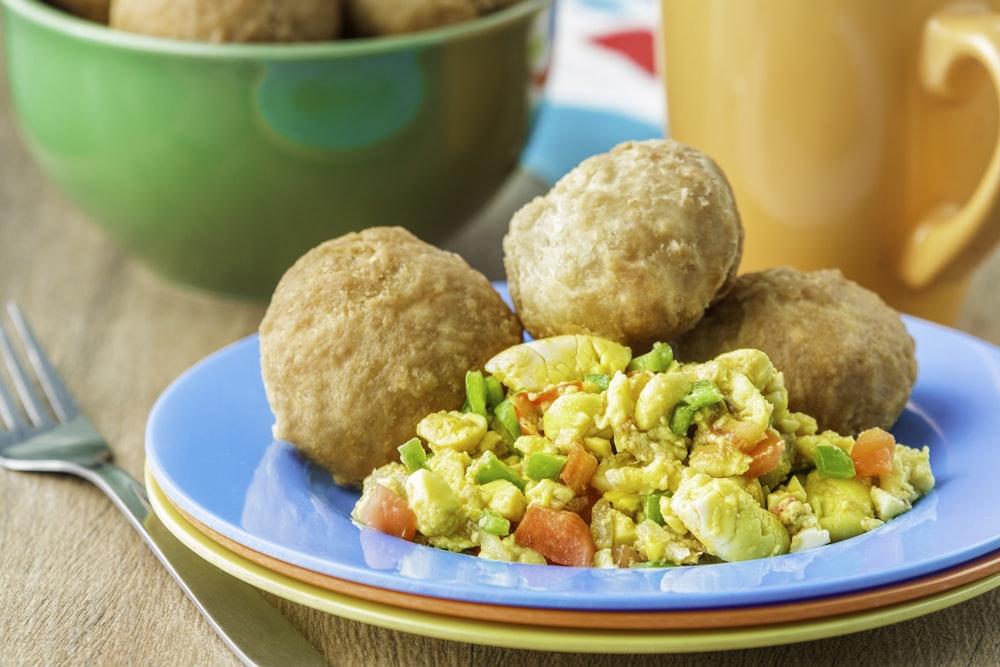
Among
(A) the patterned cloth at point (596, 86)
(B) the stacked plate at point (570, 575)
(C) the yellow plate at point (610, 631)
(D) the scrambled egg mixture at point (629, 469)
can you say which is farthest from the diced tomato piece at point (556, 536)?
(A) the patterned cloth at point (596, 86)

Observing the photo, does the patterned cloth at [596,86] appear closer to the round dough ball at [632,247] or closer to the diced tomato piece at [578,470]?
the round dough ball at [632,247]

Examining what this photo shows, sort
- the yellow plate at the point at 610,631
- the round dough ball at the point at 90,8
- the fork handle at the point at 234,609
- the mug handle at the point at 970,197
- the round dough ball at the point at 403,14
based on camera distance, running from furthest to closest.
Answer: the round dough ball at the point at 90,8, the round dough ball at the point at 403,14, the mug handle at the point at 970,197, the fork handle at the point at 234,609, the yellow plate at the point at 610,631

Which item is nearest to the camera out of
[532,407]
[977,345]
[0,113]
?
[532,407]

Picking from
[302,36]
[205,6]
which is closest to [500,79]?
[302,36]

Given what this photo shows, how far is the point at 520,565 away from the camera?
159cm

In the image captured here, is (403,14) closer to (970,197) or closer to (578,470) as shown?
(970,197)

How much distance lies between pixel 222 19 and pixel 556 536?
1.51 metres

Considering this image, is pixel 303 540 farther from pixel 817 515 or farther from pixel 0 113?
pixel 0 113

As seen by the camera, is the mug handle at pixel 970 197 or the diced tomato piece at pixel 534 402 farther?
the mug handle at pixel 970 197

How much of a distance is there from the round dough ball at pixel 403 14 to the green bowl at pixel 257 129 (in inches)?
1.4

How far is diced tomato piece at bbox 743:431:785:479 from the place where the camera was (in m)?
1.77

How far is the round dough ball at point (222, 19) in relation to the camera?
2666 mm

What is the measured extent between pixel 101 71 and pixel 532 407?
1459 mm

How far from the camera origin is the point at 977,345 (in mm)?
2240
